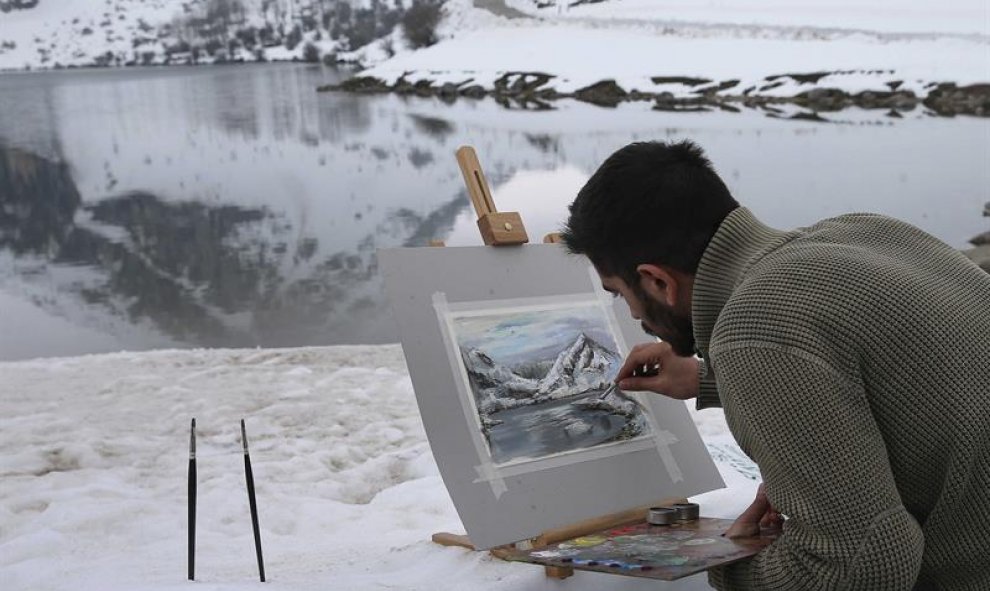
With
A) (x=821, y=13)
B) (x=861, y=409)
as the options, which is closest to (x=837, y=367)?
(x=861, y=409)

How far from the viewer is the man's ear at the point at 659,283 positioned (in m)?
1.44

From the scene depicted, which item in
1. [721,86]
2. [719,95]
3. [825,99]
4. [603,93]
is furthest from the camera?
[603,93]

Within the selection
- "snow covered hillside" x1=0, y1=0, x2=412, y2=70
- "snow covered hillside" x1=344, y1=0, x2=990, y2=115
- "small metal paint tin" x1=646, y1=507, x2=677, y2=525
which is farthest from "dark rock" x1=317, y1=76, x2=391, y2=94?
"small metal paint tin" x1=646, y1=507, x2=677, y2=525

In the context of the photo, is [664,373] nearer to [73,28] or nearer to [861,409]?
[861,409]

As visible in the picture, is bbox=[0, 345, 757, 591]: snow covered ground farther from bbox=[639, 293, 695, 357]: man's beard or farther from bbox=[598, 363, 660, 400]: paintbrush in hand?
bbox=[639, 293, 695, 357]: man's beard

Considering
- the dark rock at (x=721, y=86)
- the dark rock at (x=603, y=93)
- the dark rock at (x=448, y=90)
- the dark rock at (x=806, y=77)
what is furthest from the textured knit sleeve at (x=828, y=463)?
the dark rock at (x=448, y=90)

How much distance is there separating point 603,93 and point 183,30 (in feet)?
26.6

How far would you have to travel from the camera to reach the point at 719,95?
1522cm

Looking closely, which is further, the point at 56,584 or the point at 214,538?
the point at 214,538

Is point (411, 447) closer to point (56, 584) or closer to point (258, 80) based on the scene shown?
point (56, 584)

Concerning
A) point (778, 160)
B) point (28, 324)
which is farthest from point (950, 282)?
point (778, 160)

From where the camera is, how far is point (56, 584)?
2.49 metres

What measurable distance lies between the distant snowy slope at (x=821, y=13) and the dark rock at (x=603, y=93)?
4.51ft

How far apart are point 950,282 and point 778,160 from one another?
854 centimetres
